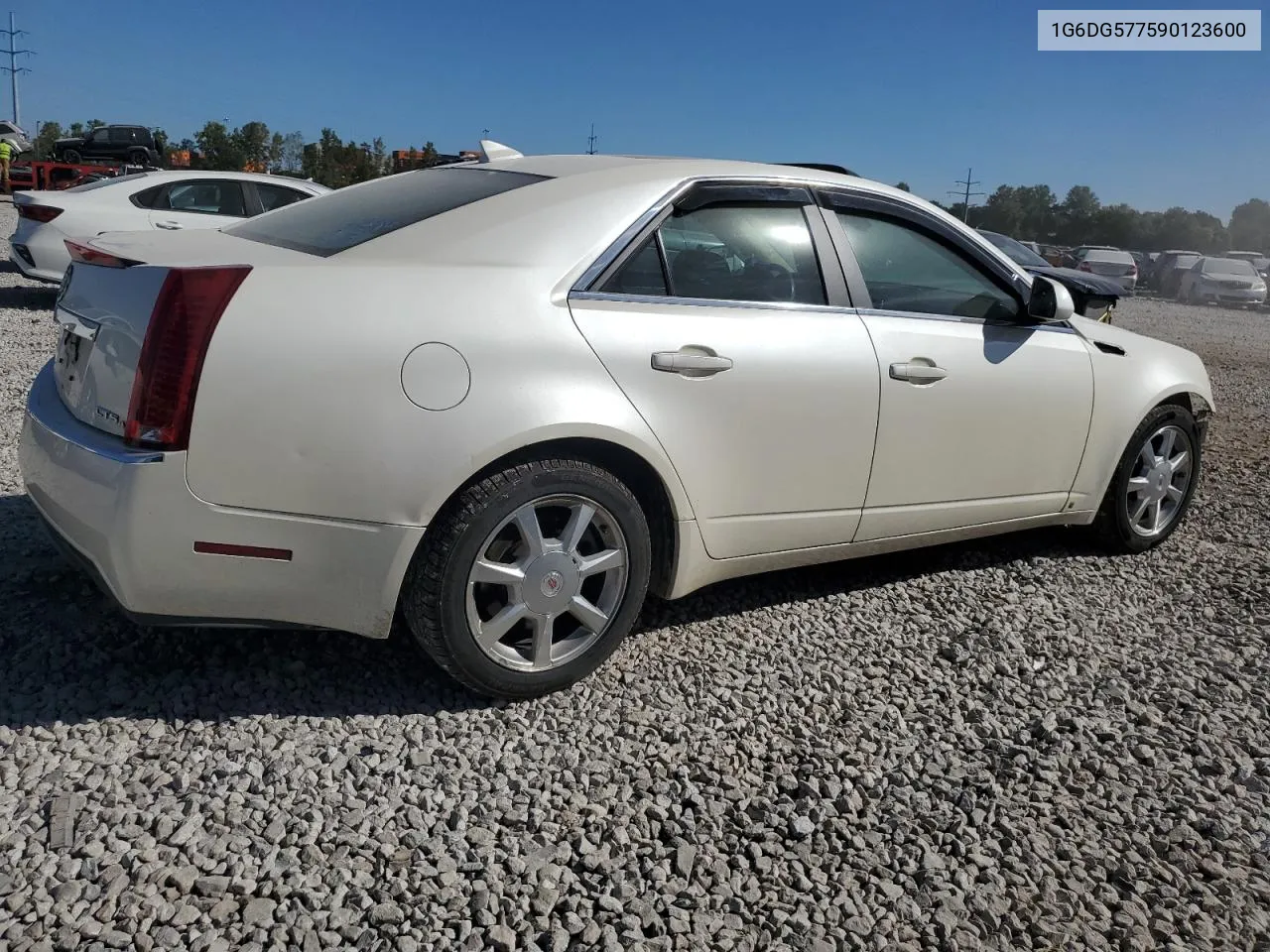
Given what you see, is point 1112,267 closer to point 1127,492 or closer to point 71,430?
point 1127,492

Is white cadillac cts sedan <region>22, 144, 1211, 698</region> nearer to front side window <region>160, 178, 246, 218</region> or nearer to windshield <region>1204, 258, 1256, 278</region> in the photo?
front side window <region>160, 178, 246, 218</region>

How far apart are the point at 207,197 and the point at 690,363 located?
9.55m

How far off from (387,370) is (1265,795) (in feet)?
8.72

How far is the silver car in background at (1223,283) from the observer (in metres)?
29.5

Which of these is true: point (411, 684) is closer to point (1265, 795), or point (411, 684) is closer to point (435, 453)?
point (435, 453)

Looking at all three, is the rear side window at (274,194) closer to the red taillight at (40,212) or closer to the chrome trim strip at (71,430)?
the red taillight at (40,212)

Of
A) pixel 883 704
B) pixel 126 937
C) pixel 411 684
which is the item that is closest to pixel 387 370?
pixel 411 684

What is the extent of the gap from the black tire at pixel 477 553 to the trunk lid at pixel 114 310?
82cm

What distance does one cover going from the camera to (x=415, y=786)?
267cm

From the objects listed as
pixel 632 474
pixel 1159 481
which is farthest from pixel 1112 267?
pixel 632 474

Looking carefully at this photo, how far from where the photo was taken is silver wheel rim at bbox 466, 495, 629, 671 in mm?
2938

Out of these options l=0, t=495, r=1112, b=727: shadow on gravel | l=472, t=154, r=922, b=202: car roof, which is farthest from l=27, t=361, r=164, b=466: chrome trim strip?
l=472, t=154, r=922, b=202: car roof

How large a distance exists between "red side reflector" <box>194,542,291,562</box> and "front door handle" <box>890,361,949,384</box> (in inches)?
82.4

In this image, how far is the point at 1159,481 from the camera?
4.77 metres
